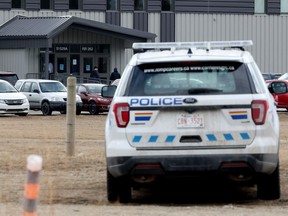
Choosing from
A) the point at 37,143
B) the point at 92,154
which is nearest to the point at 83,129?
the point at 37,143

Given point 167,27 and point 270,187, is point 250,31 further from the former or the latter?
point 270,187

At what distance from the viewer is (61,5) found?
2534 inches

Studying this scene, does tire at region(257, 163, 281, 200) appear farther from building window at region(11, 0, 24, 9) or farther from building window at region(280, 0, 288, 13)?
building window at region(280, 0, 288, 13)

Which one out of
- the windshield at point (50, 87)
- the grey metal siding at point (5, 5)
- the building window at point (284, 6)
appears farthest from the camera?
the building window at point (284, 6)

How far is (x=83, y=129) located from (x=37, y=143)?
794 cm

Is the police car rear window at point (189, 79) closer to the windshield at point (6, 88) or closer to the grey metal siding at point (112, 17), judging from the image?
the windshield at point (6, 88)

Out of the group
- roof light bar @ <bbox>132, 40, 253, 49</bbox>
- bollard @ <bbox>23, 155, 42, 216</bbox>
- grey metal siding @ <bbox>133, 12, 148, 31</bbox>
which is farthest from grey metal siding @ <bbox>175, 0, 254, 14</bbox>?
bollard @ <bbox>23, 155, 42, 216</bbox>

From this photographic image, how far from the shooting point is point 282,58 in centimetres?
7025

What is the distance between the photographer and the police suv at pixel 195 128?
1141 centimetres

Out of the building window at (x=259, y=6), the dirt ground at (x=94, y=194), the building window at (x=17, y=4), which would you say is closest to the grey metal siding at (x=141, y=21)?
the building window at (x=17, y=4)

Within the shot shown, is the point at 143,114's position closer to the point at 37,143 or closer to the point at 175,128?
the point at 175,128

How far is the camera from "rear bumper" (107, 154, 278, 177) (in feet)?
37.3

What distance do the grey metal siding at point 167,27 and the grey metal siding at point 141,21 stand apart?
45.6 inches

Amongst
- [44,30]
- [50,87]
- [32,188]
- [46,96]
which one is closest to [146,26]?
[44,30]
